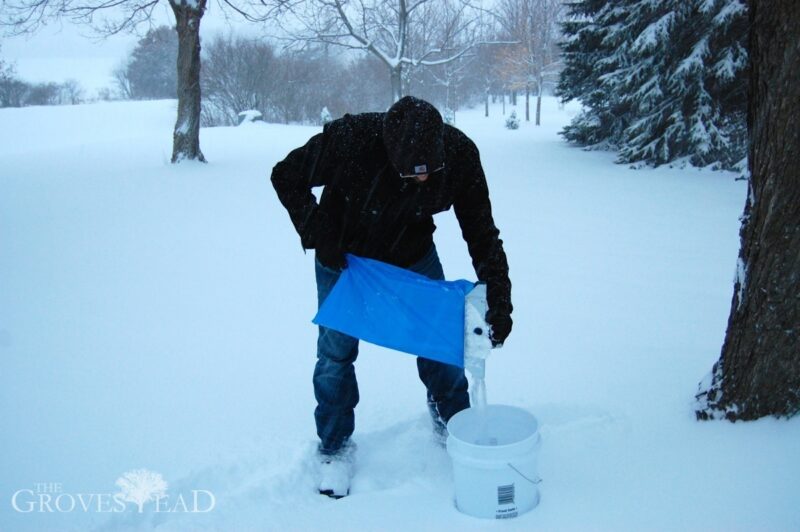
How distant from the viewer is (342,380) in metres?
2.50

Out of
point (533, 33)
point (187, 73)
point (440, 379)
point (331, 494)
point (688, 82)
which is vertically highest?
point (533, 33)

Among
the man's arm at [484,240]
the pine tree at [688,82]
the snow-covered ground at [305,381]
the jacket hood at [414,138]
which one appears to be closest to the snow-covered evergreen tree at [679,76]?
the pine tree at [688,82]

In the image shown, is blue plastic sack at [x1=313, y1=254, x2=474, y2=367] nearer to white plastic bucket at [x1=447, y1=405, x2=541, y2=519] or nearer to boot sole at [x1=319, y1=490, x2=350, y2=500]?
white plastic bucket at [x1=447, y1=405, x2=541, y2=519]

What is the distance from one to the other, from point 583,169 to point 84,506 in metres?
10.8

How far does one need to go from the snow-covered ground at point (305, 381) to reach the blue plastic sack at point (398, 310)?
2.00ft

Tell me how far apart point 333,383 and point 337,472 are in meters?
0.38

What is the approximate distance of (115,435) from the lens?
2.82 meters

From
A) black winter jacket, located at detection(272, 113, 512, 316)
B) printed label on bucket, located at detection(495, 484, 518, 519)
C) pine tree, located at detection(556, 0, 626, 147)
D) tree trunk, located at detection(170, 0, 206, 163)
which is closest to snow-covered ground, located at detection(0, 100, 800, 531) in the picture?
printed label on bucket, located at detection(495, 484, 518, 519)

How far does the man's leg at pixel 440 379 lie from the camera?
8.34ft

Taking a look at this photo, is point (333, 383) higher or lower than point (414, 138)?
lower

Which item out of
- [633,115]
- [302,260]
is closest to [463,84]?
[633,115]

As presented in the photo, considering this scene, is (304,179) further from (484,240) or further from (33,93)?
(33,93)

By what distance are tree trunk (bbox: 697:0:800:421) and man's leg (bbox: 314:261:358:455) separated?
1.56 m

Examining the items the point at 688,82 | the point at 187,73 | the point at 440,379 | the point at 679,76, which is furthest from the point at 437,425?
the point at 187,73
